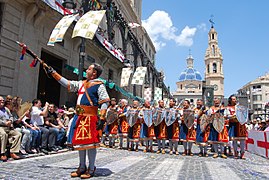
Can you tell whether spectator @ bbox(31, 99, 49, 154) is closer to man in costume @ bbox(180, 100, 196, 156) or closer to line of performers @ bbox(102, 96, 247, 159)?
line of performers @ bbox(102, 96, 247, 159)

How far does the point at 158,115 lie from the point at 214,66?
278ft

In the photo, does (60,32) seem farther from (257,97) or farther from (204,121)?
(257,97)

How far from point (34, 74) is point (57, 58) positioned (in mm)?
3046

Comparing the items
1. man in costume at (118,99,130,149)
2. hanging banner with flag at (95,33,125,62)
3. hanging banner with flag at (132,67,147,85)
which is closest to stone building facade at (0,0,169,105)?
hanging banner with flag at (95,33,125,62)

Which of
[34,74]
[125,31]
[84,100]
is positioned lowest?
[84,100]

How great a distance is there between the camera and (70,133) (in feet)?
14.6

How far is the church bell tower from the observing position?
285 ft

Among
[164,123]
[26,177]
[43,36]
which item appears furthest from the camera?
[43,36]

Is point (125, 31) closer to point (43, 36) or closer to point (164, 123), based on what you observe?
point (43, 36)

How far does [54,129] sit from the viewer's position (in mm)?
7973

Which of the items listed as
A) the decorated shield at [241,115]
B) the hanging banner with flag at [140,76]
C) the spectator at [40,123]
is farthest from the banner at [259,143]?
the hanging banner with flag at [140,76]

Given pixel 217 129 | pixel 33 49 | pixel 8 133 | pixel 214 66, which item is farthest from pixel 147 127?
pixel 214 66

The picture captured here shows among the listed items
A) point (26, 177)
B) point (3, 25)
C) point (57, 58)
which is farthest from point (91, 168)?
point (57, 58)

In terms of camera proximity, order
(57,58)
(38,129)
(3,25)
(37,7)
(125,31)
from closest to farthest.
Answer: (38,129), (3,25), (37,7), (57,58), (125,31)
